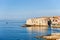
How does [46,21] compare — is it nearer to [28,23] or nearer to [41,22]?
[41,22]

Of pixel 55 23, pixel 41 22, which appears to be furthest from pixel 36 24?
pixel 55 23

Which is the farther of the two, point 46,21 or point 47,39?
point 46,21

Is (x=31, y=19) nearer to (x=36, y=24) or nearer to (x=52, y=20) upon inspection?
(x=36, y=24)

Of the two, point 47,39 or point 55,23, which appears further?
point 55,23

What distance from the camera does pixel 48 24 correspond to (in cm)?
1722

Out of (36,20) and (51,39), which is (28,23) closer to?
(36,20)

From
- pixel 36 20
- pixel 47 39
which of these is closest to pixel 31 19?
pixel 36 20

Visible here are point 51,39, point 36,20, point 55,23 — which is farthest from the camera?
point 36,20

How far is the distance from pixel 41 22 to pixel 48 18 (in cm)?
115

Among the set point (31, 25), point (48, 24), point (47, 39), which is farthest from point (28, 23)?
point (47, 39)

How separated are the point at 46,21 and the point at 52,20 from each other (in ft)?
1.78

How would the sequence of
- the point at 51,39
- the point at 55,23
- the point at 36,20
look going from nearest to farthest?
the point at 51,39 < the point at 55,23 < the point at 36,20

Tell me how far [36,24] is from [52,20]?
1.39 metres

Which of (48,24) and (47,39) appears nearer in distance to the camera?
(47,39)
